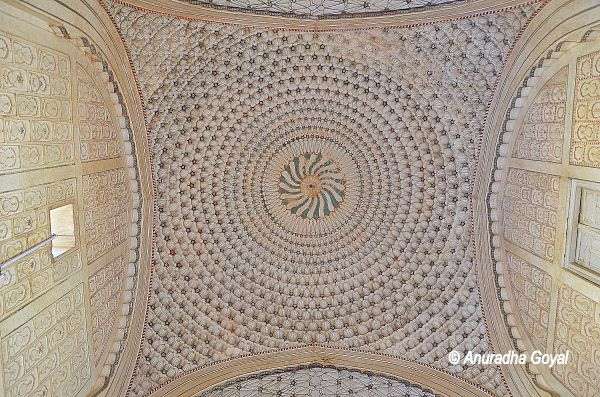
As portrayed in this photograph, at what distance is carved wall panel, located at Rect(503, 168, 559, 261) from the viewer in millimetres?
5832

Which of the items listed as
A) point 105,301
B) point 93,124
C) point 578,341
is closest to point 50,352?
point 105,301

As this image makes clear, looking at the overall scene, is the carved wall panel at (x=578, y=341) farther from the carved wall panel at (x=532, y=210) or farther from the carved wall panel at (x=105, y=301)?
the carved wall panel at (x=105, y=301)

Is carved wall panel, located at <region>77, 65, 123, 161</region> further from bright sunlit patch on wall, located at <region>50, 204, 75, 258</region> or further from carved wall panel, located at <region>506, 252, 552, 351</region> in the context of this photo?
carved wall panel, located at <region>506, 252, 552, 351</region>

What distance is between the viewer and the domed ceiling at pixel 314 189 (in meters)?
6.61

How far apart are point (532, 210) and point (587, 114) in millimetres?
Answer: 1407

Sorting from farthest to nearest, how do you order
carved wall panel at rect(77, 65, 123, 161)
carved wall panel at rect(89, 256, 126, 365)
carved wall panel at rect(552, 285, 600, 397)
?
carved wall panel at rect(89, 256, 126, 365) → carved wall panel at rect(77, 65, 123, 161) → carved wall panel at rect(552, 285, 600, 397)

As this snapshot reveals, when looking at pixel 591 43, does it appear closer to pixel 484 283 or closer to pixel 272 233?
pixel 484 283

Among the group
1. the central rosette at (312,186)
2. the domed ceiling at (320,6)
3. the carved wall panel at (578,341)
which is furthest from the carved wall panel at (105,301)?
the carved wall panel at (578,341)

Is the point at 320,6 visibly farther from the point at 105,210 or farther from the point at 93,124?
the point at 105,210

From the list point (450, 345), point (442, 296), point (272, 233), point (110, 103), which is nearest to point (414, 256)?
point (442, 296)

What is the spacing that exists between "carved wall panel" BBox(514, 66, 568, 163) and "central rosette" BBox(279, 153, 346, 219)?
238 cm

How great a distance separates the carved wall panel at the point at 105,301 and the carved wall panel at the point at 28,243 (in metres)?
0.72

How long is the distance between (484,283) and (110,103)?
15.6 ft

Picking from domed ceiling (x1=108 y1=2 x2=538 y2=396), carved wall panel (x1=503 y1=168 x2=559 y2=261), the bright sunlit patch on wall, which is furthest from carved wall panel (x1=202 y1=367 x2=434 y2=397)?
the bright sunlit patch on wall
